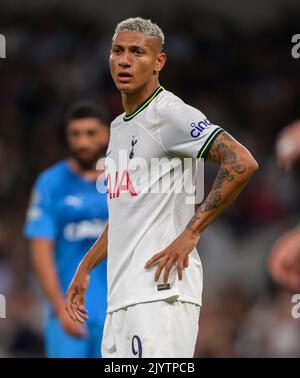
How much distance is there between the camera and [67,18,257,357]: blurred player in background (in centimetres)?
474

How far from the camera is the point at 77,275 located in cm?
550

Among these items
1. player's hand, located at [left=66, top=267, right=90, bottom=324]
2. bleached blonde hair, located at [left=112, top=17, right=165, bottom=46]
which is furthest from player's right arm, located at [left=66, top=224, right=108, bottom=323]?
bleached blonde hair, located at [left=112, top=17, right=165, bottom=46]

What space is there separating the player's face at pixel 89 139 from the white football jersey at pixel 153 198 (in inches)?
106

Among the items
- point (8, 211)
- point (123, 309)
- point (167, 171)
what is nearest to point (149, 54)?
point (167, 171)

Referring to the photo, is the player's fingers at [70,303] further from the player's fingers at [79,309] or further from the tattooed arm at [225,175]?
the tattooed arm at [225,175]

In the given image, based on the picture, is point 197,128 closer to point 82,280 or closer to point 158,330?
point 158,330

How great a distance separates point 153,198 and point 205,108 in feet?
26.2

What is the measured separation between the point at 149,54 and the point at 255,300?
6.19 metres
